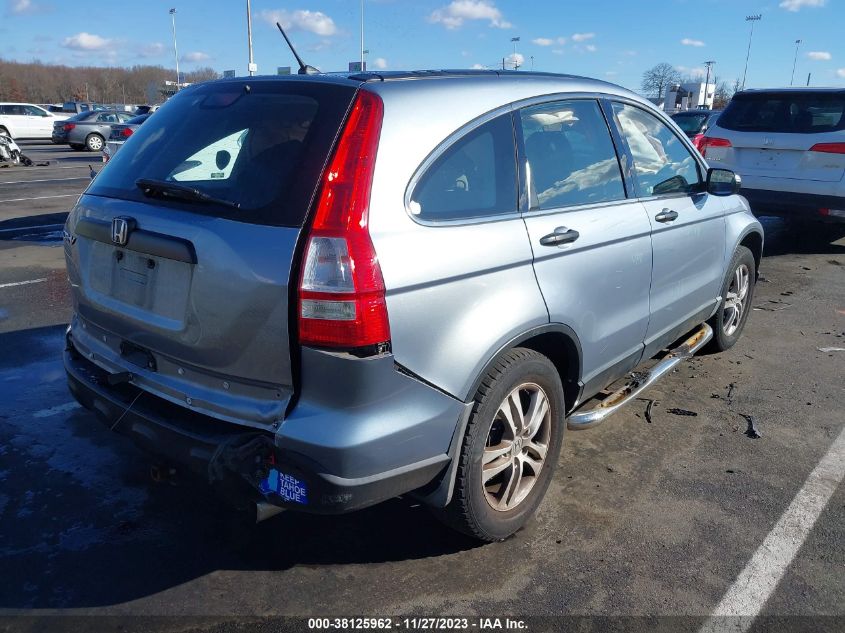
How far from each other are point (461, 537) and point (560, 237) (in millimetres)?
1362

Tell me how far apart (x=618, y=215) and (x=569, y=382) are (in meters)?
0.85

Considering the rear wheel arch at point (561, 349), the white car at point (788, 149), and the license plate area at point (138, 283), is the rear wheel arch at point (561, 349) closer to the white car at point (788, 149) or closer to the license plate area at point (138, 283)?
the license plate area at point (138, 283)

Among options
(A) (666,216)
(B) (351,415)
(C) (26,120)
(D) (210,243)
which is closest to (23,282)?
(D) (210,243)

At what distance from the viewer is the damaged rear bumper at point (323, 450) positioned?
2180 mm

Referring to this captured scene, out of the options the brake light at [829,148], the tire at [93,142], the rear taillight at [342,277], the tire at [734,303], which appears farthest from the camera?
the tire at [93,142]

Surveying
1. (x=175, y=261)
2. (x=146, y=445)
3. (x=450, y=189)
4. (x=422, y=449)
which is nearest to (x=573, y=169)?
(x=450, y=189)

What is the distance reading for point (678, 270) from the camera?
397 cm

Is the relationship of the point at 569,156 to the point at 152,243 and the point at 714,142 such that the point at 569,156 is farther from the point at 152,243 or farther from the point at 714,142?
the point at 714,142

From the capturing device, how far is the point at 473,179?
8.70 ft

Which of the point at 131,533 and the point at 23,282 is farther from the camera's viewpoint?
the point at 23,282

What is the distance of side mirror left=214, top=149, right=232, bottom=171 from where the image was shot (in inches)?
109

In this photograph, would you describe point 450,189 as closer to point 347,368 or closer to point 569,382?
point 347,368

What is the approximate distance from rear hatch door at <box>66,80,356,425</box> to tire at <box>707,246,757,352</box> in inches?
138

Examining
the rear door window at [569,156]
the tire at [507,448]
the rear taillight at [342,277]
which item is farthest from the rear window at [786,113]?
the rear taillight at [342,277]
